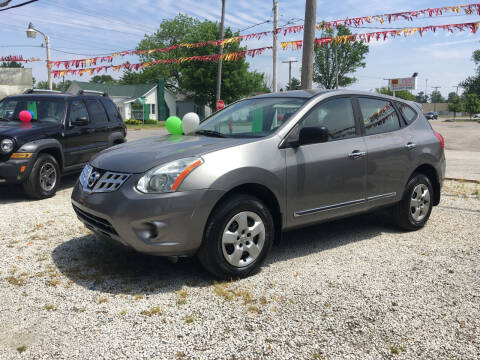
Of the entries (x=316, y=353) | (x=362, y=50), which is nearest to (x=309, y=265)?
(x=316, y=353)

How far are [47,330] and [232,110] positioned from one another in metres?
3.06

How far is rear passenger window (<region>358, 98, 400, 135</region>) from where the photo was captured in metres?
4.82

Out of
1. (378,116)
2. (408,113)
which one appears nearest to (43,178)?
(378,116)

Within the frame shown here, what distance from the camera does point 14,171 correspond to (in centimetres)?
665

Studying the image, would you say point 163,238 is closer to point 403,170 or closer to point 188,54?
point 403,170

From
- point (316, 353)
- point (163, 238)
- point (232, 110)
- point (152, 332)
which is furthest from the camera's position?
point (232, 110)

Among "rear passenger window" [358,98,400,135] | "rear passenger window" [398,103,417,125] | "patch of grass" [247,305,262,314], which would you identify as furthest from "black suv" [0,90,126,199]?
"rear passenger window" [398,103,417,125]

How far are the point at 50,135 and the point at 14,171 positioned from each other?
0.96 m

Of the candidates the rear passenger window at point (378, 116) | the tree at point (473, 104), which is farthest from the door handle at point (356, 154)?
the tree at point (473, 104)

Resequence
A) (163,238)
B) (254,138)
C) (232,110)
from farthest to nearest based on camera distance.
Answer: (232,110) < (254,138) < (163,238)

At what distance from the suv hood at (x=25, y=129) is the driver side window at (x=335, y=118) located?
4.92 m

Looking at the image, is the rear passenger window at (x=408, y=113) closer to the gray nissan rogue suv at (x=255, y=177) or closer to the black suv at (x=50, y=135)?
the gray nissan rogue suv at (x=255, y=177)

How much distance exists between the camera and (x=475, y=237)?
5250 mm

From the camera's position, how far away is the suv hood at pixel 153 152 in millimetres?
3555
